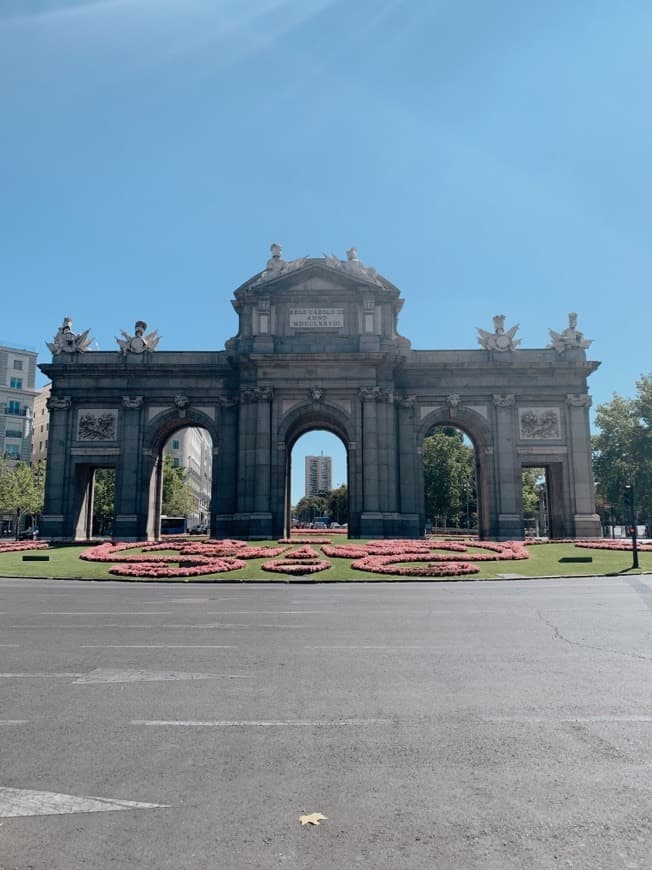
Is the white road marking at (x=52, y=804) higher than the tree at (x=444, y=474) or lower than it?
lower

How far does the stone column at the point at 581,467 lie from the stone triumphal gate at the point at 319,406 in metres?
0.10

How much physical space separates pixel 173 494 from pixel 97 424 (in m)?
43.1

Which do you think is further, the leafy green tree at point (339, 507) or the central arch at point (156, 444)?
the leafy green tree at point (339, 507)

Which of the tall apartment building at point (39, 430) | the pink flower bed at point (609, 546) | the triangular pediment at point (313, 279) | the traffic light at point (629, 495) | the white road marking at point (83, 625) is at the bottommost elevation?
the white road marking at point (83, 625)

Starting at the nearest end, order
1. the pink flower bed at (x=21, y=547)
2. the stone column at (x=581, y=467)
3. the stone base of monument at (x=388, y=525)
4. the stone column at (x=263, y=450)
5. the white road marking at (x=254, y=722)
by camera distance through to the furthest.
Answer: the white road marking at (x=254, y=722), the pink flower bed at (x=21, y=547), the stone base of monument at (x=388, y=525), the stone column at (x=263, y=450), the stone column at (x=581, y=467)

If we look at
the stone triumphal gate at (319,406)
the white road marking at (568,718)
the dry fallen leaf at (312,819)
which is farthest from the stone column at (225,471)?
the dry fallen leaf at (312,819)

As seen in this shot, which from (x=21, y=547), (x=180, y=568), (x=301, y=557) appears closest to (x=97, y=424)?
(x=21, y=547)

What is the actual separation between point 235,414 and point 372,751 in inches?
1718

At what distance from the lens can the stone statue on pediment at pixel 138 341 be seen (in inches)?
1975

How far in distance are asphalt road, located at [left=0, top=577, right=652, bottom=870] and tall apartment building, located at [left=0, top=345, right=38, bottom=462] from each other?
292 ft

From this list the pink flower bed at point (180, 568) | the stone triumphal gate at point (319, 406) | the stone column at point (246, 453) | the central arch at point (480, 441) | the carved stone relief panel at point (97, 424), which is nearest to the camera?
the pink flower bed at point (180, 568)

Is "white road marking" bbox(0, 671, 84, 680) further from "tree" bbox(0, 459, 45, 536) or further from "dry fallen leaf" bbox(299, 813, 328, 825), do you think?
"tree" bbox(0, 459, 45, 536)

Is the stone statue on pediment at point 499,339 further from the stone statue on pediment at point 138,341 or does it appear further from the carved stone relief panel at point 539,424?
the stone statue on pediment at point 138,341

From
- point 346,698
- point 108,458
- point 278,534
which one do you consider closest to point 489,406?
point 278,534
